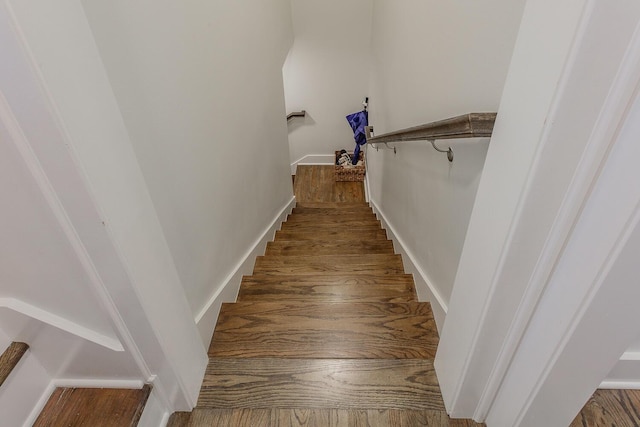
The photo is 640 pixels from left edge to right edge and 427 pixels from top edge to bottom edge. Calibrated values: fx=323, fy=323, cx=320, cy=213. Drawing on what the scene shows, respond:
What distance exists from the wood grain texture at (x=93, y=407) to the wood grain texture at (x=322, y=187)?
389 centimetres

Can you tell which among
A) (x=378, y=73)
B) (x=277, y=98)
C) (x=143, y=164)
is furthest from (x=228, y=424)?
(x=378, y=73)

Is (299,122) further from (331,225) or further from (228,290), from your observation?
(228,290)

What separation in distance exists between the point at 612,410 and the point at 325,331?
99cm

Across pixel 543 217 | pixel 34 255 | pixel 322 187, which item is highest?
pixel 543 217

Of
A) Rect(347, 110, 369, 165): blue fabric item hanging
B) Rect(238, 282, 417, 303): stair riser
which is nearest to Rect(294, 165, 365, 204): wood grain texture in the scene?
Rect(347, 110, 369, 165): blue fabric item hanging

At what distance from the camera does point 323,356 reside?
130cm

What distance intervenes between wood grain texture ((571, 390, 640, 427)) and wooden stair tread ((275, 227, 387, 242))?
5.50ft

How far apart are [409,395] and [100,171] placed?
3.89ft

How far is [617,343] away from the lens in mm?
734

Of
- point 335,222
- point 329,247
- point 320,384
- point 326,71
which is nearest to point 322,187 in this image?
point 326,71

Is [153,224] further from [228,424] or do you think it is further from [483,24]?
[483,24]

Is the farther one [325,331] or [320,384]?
[325,331]

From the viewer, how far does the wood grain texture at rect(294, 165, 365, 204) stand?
4.91 m

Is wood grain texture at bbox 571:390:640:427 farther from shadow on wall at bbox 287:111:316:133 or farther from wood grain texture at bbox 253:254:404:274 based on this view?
shadow on wall at bbox 287:111:316:133
